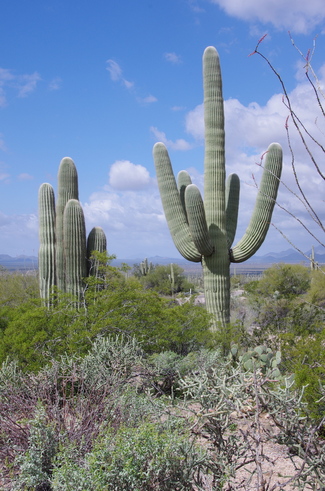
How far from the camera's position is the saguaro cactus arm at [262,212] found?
11.2 m

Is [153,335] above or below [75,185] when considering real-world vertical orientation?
below

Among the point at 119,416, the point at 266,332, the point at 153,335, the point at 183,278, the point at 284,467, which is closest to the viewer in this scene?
the point at 119,416

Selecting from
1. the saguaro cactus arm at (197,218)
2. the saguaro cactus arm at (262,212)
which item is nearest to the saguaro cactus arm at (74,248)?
the saguaro cactus arm at (197,218)

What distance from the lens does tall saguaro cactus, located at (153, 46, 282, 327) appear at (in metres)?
11.1

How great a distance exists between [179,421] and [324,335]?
422 centimetres

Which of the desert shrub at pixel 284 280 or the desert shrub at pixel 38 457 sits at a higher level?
the desert shrub at pixel 284 280

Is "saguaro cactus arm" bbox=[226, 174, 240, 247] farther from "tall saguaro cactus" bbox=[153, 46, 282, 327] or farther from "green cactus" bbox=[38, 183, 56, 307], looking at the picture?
"green cactus" bbox=[38, 183, 56, 307]

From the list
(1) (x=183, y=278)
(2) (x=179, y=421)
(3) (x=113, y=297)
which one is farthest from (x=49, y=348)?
(1) (x=183, y=278)

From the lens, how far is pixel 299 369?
6531 mm

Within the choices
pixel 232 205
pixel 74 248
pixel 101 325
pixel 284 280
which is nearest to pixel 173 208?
pixel 232 205

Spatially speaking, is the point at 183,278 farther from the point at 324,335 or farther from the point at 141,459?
the point at 141,459

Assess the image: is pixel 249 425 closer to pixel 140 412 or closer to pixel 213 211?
pixel 140 412

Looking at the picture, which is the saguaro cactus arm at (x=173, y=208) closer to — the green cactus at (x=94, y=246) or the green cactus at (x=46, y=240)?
the green cactus at (x=94, y=246)

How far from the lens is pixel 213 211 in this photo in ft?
37.9
